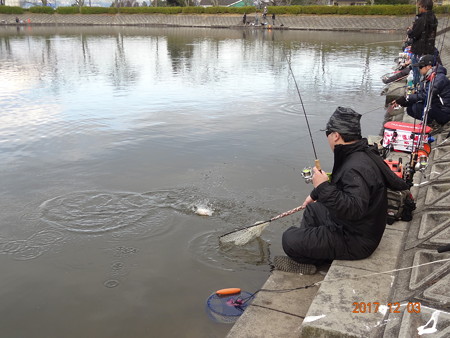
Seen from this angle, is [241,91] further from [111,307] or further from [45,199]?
[111,307]

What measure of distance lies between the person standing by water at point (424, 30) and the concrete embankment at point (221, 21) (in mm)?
37299

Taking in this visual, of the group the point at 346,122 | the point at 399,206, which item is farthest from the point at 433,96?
the point at 346,122

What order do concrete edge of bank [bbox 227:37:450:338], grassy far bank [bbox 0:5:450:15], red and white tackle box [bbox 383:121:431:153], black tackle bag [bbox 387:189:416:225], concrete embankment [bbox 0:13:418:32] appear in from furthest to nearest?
1. grassy far bank [bbox 0:5:450:15]
2. concrete embankment [bbox 0:13:418:32]
3. red and white tackle box [bbox 383:121:431:153]
4. black tackle bag [bbox 387:189:416:225]
5. concrete edge of bank [bbox 227:37:450:338]

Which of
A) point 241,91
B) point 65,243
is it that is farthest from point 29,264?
point 241,91

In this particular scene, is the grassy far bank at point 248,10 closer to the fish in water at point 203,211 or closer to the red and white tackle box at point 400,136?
the red and white tackle box at point 400,136

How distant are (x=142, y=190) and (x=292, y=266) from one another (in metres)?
2.96

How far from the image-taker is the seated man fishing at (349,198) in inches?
132

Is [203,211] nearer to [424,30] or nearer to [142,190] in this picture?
[142,190]

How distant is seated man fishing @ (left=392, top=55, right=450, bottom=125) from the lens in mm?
6930

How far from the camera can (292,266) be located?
4043 mm

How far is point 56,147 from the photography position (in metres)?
8.19
